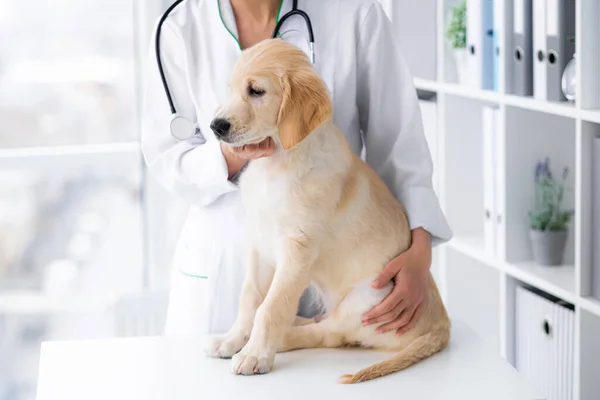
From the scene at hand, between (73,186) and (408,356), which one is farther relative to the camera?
(73,186)

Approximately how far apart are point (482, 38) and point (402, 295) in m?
1.10

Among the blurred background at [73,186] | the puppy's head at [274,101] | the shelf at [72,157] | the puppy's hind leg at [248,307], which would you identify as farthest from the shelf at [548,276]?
the shelf at [72,157]

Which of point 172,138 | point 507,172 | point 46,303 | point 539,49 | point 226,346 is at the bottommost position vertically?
point 46,303

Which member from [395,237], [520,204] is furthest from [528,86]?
[395,237]

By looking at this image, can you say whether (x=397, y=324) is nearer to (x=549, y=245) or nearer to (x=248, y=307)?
(x=248, y=307)

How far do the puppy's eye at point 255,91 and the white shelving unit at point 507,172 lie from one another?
2.61 feet

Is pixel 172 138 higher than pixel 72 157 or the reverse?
higher

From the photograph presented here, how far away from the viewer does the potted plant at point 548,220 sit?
2059 millimetres

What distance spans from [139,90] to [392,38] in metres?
1.40

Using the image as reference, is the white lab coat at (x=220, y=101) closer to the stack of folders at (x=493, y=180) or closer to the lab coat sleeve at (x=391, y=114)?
the lab coat sleeve at (x=391, y=114)

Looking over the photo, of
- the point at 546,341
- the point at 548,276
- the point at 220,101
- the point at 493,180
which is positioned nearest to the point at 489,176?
the point at 493,180

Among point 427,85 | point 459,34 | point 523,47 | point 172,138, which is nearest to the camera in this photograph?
point 172,138

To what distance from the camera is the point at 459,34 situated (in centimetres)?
230

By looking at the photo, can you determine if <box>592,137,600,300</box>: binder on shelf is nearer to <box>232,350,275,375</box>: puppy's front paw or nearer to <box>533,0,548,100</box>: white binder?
<box>533,0,548,100</box>: white binder
